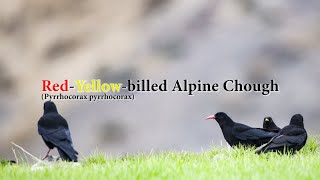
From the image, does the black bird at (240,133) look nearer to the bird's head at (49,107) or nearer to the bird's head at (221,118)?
the bird's head at (221,118)

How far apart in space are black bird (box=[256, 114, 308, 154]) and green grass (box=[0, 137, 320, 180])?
0.35 feet

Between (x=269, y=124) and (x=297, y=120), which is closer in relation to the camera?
(x=297, y=120)

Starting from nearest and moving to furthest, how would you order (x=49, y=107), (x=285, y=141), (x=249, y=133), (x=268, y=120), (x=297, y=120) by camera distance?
1. (x=285, y=141)
2. (x=49, y=107)
3. (x=297, y=120)
4. (x=249, y=133)
5. (x=268, y=120)

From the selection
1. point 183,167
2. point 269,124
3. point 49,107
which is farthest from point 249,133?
point 49,107

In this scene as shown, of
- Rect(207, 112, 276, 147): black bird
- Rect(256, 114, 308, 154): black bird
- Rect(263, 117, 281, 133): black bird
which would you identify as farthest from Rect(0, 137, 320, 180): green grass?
Rect(263, 117, 281, 133): black bird

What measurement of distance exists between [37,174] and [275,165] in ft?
7.72

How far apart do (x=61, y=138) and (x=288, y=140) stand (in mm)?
2605

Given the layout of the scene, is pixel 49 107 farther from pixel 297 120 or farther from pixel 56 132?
pixel 297 120

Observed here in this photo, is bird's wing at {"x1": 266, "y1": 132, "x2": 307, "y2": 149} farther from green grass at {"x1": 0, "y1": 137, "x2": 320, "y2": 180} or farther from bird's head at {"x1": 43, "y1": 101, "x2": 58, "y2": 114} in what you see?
bird's head at {"x1": 43, "y1": 101, "x2": 58, "y2": 114}

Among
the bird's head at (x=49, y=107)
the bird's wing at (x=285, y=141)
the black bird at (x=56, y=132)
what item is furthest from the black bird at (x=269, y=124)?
the bird's head at (x=49, y=107)

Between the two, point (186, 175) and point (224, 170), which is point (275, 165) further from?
point (186, 175)

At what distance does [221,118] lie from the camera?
8078 mm

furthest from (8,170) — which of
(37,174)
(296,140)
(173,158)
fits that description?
(296,140)

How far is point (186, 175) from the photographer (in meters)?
5.68
